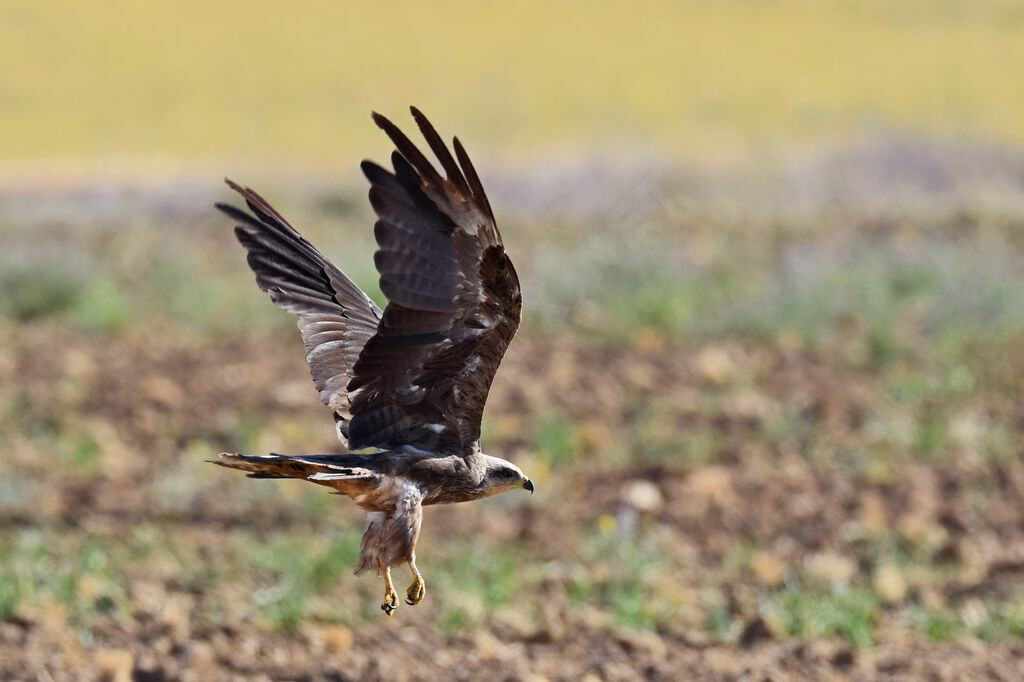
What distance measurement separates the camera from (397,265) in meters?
3.65

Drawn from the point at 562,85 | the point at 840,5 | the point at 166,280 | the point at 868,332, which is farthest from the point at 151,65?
the point at 868,332

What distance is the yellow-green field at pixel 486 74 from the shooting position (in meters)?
37.4

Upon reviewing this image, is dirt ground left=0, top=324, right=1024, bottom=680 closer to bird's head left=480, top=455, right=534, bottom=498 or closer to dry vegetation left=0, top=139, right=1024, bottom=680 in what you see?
dry vegetation left=0, top=139, right=1024, bottom=680

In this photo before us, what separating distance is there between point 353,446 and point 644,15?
5426 cm

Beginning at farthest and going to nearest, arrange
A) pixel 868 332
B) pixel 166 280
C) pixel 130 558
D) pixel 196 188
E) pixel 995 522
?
pixel 196 188
pixel 166 280
pixel 868 332
pixel 995 522
pixel 130 558

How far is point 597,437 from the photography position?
26.4 ft

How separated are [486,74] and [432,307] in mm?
43493

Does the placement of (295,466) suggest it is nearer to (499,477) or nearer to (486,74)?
(499,477)

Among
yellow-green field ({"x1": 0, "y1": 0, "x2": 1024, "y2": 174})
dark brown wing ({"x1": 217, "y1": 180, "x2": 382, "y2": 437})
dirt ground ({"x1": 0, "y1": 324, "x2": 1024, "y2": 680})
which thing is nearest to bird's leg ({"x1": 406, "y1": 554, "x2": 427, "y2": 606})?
dirt ground ({"x1": 0, "y1": 324, "x2": 1024, "y2": 680})

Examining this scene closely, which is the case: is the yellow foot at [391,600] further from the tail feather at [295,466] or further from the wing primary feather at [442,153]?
the wing primary feather at [442,153]

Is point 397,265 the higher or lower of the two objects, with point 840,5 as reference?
lower

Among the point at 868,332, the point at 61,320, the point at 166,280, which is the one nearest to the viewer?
the point at 868,332

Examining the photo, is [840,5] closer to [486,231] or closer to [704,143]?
[704,143]

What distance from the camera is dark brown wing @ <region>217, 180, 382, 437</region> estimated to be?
182 inches
